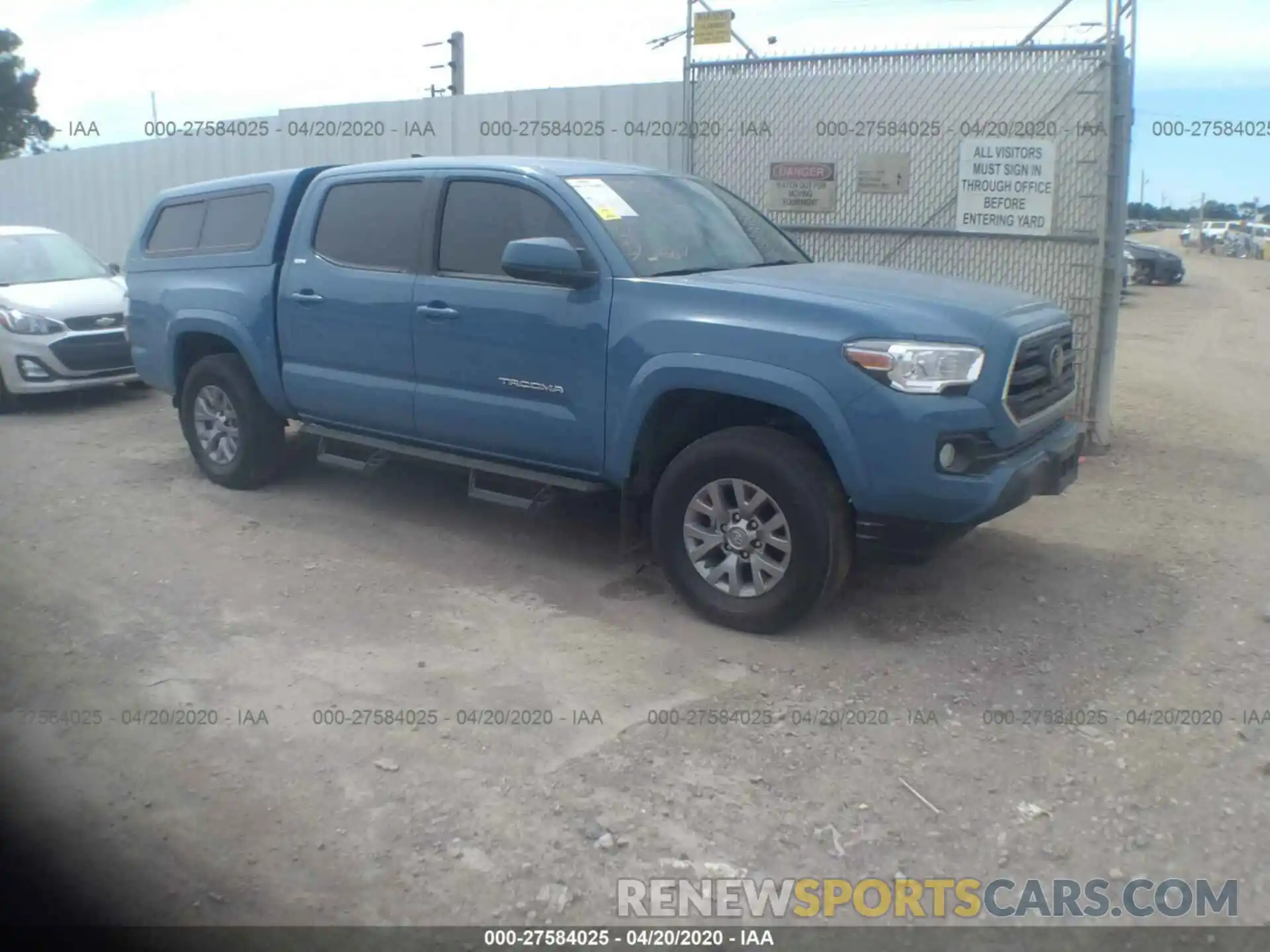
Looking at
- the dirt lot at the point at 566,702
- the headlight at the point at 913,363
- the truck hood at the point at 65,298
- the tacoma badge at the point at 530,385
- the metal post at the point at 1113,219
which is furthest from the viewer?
the truck hood at the point at 65,298

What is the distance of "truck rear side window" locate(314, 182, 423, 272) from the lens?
20.7 feet

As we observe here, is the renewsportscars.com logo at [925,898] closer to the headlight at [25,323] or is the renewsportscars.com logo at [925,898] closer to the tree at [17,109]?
the headlight at [25,323]

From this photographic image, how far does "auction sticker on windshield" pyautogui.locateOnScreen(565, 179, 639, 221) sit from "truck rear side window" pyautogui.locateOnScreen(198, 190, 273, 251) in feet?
7.66

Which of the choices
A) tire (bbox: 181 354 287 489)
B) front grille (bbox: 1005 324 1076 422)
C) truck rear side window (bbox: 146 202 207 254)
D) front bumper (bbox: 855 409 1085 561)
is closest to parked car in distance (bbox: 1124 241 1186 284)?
front grille (bbox: 1005 324 1076 422)

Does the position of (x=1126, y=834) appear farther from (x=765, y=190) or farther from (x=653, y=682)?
(x=765, y=190)

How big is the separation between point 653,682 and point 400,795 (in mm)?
1203

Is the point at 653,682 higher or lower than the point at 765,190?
lower

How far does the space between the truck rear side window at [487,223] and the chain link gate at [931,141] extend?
2950 millimetres

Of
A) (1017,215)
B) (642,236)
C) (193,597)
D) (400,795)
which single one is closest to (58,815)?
(400,795)

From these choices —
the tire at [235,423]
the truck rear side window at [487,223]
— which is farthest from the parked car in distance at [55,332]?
the truck rear side window at [487,223]

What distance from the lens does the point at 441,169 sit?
20.6ft

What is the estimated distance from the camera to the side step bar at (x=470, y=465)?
5.78 metres

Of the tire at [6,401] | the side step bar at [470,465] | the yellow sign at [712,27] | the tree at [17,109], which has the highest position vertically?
the tree at [17,109]

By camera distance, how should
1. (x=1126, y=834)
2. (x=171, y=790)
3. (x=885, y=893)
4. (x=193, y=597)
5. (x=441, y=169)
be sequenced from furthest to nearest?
(x=441, y=169) < (x=193, y=597) < (x=171, y=790) < (x=1126, y=834) < (x=885, y=893)
